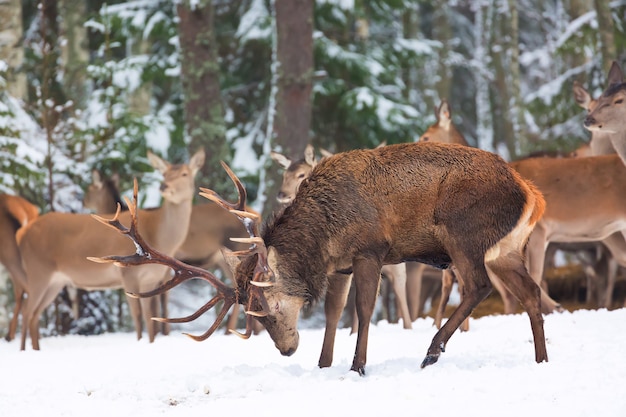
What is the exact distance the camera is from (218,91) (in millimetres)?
13398

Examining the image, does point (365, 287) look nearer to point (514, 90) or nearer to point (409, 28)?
point (514, 90)

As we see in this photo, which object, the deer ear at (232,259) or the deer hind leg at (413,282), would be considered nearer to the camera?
the deer ear at (232,259)

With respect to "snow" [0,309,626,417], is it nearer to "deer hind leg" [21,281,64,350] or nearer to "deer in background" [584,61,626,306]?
"deer hind leg" [21,281,64,350]

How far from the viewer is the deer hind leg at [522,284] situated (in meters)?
6.06

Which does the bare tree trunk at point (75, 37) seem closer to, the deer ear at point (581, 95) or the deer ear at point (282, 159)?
the deer ear at point (282, 159)

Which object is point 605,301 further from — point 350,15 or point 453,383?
point 350,15

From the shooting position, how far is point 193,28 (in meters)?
13.3

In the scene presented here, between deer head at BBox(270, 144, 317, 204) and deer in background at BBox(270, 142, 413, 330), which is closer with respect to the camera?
deer in background at BBox(270, 142, 413, 330)

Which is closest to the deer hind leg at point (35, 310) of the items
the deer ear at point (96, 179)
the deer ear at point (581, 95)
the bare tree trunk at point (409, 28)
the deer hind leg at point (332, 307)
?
the deer ear at point (96, 179)

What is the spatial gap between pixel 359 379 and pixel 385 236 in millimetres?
1006

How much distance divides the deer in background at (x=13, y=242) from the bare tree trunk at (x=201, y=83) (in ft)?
8.77

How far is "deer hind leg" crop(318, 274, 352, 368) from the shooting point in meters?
6.50

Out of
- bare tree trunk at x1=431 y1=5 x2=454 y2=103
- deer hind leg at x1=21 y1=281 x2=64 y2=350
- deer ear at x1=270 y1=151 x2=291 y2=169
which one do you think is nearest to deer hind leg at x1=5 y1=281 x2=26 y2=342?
deer hind leg at x1=21 y1=281 x2=64 y2=350

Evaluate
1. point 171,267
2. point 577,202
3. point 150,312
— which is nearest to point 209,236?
point 150,312
